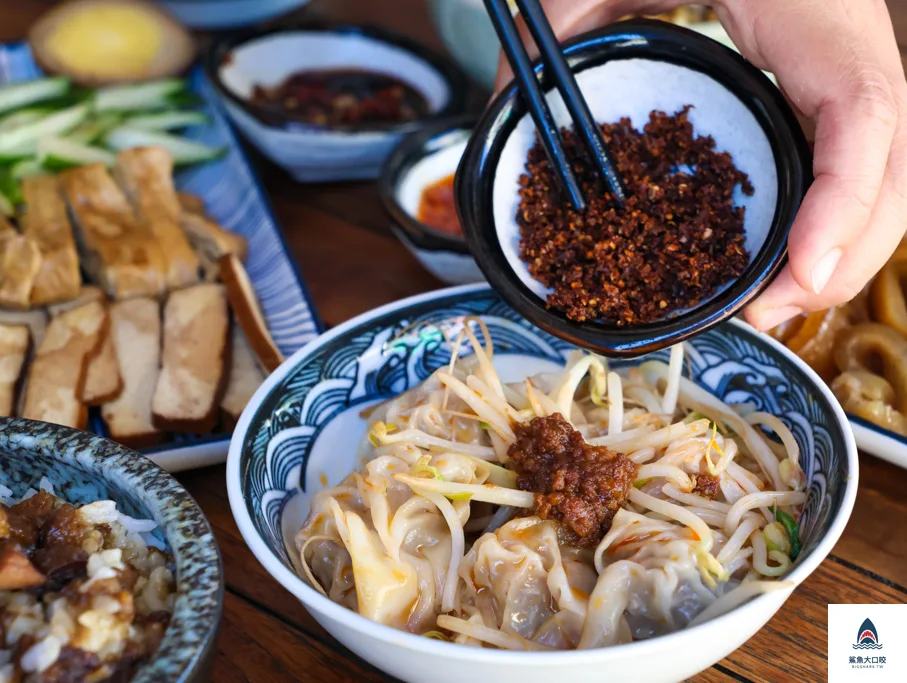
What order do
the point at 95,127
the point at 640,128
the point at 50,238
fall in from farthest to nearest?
the point at 95,127
the point at 50,238
the point at 640,128

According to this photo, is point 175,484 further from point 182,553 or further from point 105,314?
point 105,314

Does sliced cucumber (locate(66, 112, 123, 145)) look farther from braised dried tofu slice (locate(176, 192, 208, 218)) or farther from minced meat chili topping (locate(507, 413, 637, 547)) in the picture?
minced meat chili topping (locate(507, 413, 637, 547))

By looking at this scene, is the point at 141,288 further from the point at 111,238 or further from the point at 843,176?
the point at 843,176

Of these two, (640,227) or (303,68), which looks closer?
(640,227)

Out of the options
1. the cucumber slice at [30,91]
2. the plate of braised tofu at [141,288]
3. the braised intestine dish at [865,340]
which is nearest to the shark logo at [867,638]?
the braised intestine dish at [865,340]

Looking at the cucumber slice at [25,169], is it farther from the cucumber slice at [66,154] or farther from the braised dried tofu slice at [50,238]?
the braised dried tofu slice at [50,238]

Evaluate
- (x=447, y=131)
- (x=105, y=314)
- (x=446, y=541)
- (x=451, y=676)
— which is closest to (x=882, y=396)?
(x=446, y=541)

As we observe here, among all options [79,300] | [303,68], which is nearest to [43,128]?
[303,68]

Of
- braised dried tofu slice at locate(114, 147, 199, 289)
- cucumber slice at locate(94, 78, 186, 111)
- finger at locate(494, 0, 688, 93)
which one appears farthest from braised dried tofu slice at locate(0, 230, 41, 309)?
finger at locate(494, 0, 688, 93)
